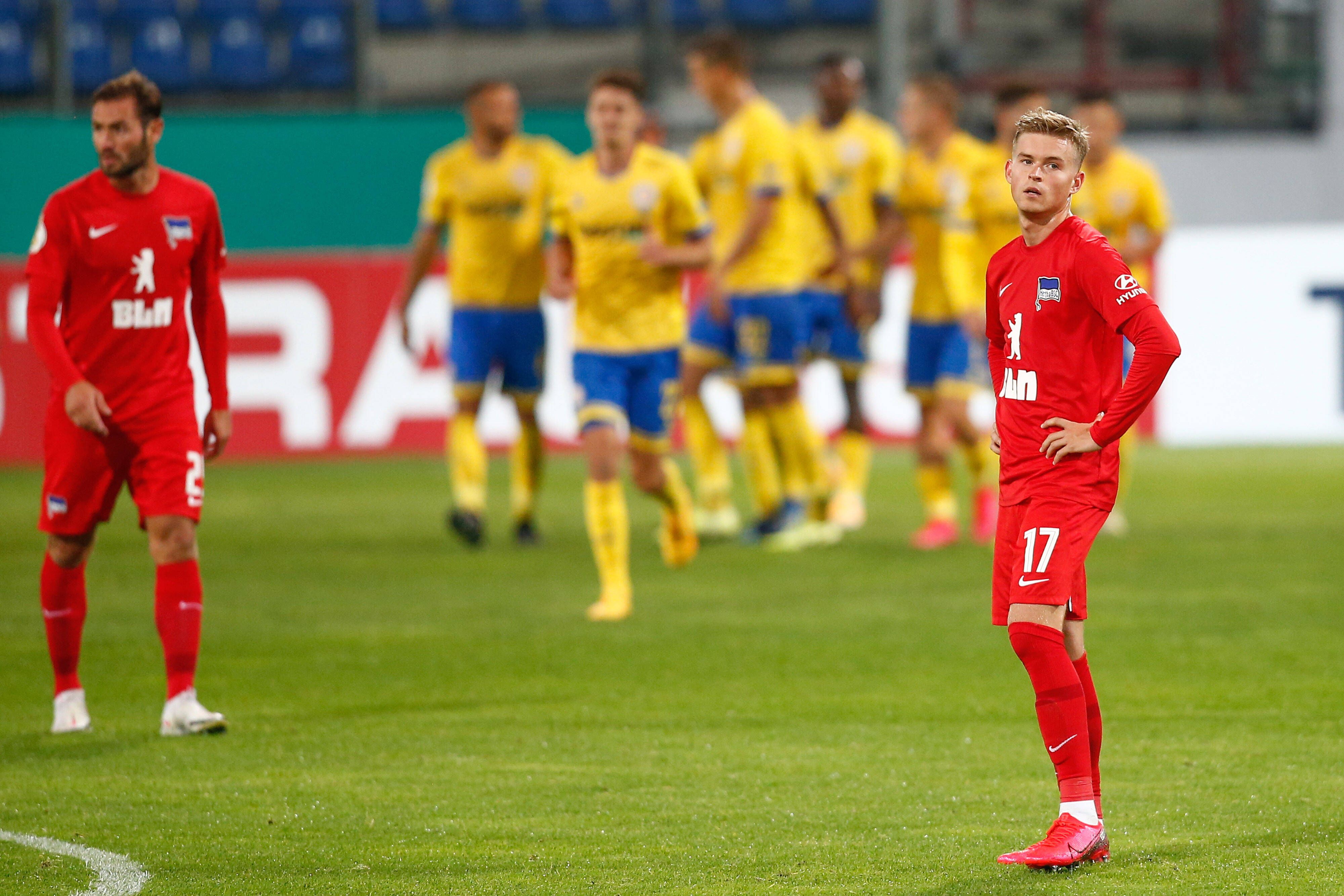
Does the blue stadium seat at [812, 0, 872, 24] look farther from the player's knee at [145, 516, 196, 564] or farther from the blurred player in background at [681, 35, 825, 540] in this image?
the player's knee at [145, 516, 196, 564]

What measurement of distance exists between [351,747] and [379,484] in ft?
27.7

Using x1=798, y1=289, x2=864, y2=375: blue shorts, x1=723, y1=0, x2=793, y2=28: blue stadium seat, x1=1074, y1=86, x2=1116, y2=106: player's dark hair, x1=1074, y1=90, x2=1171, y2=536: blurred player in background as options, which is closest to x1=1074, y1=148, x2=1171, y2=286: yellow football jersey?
x1=1074, y1=90, x2=1171, y2=536: blurred player in background

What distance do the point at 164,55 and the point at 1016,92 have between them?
10621mm

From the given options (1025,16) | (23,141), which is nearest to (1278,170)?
(1025,16)

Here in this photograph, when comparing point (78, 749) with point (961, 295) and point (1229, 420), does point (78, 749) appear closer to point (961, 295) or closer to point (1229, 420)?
point (961, 295)

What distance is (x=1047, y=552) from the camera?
4543mm

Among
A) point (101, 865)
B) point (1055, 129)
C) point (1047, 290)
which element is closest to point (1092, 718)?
point (1047, 290)

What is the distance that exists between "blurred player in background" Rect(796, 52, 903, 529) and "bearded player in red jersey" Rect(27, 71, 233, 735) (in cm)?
578

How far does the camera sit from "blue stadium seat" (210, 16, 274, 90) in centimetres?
1903

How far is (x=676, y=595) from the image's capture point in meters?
9.22

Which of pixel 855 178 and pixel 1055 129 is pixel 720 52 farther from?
pixel 1055 129

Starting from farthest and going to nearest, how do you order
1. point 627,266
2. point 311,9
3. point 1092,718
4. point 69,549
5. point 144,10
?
→ 1. point 144,10
2. point 311,9
3. point 627,266
4. point 69,549
5. point 1092,718

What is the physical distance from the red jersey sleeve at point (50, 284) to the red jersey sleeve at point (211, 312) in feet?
1.34

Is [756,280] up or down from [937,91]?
down
